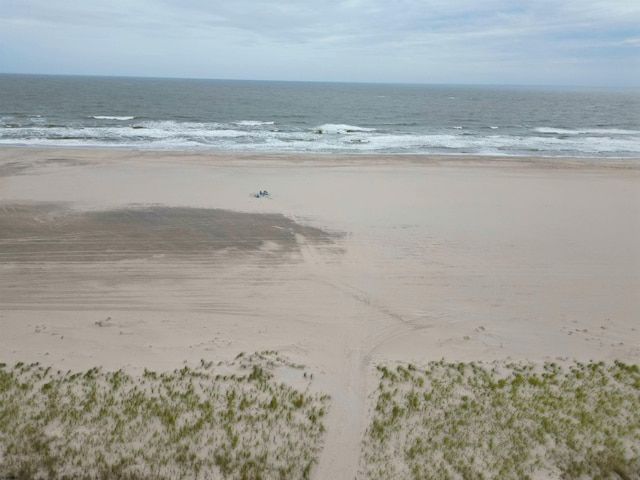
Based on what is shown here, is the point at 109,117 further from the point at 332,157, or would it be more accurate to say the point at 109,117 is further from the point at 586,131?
the point at 586,131

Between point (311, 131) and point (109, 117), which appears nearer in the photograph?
point (311, 131)

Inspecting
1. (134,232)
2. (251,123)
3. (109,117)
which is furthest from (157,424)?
(109,117)

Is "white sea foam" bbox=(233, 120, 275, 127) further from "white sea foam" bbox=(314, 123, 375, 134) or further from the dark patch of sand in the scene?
the dark patch of sand

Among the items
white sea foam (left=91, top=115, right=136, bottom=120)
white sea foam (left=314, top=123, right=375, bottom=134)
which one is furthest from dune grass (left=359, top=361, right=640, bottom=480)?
white sea foam (left=91, top=115, right=136, bottom=120)

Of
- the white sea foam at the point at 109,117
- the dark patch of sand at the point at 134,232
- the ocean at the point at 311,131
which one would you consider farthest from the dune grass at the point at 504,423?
the white sea foam at the point at 109,117

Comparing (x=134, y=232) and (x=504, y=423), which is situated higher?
(x=134, y=232)

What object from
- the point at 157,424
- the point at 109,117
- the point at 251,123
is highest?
the point at 109,117

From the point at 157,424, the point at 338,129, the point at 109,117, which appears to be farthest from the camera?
the point at 109,117

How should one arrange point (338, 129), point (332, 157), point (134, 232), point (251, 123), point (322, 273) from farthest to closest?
point (251, 123), point (338, 129), point (332, 157), point (134, 232), point (322, 273)
